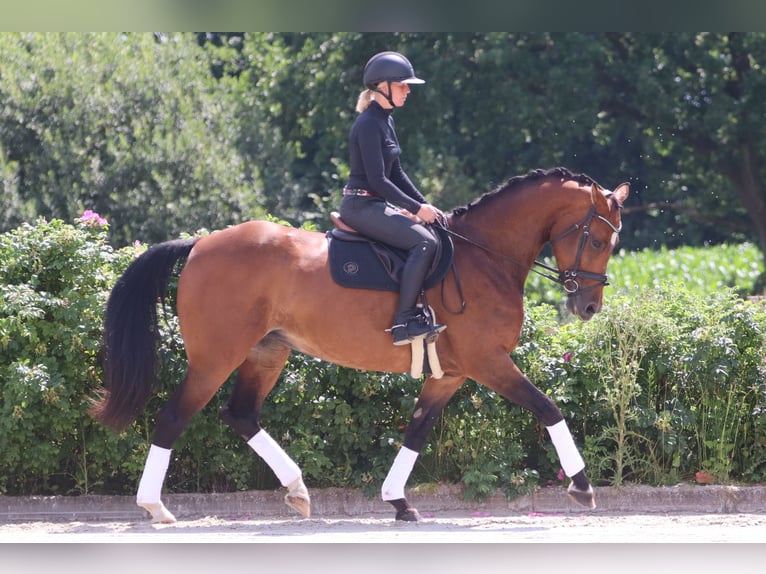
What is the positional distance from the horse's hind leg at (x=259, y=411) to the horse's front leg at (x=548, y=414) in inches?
56.3

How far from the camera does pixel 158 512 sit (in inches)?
291

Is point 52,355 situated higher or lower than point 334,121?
lower

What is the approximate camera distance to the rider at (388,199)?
7.18 metres

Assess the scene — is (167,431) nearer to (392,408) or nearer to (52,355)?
(52,355)

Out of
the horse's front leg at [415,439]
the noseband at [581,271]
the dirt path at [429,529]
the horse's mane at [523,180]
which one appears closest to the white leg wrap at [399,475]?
the horse's front leg at [415,439]

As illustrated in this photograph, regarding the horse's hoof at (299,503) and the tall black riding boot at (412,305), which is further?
the horse's hoof at (299,503)

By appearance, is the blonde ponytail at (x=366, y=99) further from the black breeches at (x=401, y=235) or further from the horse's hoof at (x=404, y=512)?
the horse's hoof at (x=404, y=512)

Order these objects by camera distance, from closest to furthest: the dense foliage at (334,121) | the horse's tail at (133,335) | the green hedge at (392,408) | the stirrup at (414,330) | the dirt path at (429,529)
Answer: the dirt path at (429,529) < the stirrup at (414,330) < the horse's tail at (133,335) < the green hedge at (392,408) < the dense foliage at (334,121)

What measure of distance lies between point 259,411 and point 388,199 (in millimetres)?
1741

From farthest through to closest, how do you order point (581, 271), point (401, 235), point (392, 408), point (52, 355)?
1. point (392, 408)
2. point (52, 355)
3. point (581, 271)
4. point (401, 235)

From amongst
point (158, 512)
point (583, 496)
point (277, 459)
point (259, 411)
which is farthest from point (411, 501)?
point (158, 512)

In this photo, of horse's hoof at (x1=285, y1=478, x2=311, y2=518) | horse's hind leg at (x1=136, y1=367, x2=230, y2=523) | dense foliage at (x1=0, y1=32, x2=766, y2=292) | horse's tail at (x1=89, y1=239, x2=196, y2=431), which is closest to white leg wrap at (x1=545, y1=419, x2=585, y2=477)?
horse's hoof at (x1=285, y1=478, x2=311, y2=518)

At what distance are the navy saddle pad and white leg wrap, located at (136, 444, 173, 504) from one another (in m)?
1.57

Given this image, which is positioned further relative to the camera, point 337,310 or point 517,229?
point 517,229
